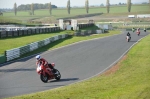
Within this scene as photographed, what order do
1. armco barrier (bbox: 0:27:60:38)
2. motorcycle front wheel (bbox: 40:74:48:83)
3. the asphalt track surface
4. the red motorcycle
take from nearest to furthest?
the asphalt track surface
the red motorcycle
motorcycle front wheel (bbox: 40:74:48:83)
armco barrier (bbox: 0:27:60:38)

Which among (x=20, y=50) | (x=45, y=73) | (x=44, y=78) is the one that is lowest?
(x=44, y=78)

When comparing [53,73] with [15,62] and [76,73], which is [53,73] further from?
[15,62]

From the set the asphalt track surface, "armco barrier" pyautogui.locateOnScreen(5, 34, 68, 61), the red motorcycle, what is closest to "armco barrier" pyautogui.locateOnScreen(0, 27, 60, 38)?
"armco barrier" pyautogui.locateOnScreen(5, 34, 68, 61)

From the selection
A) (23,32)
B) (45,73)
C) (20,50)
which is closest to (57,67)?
(45,73)

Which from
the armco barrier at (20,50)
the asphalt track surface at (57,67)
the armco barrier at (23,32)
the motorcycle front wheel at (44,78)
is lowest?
the asphalt track surface at (57,67)

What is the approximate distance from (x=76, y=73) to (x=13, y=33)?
2595 centimetres

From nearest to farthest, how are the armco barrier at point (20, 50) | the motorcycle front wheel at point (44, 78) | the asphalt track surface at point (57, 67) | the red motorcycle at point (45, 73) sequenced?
the asphalt track surface at point (57, 67)
the red motorcycle at point (45, 73)
the motorcycle front wheel at point (44, 78)
the armco barrier at point (20, 50)

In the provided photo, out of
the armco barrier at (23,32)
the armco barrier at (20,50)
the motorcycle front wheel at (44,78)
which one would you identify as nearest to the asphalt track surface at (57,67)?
the motorcycle front wheel at (44,78)

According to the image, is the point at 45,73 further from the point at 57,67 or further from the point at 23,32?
the point at 23,32

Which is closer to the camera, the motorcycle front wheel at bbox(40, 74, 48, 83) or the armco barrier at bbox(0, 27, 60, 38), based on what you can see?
the motorcycle front wheel at bbox(40, 74, 48, 83)

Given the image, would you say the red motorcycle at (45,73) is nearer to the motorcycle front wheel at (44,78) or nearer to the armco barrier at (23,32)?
the motorcycle front wheel at (44,78)

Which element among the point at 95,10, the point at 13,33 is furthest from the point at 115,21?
the point at 13,33

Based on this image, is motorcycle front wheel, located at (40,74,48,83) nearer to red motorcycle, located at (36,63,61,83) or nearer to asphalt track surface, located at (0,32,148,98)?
red motorcycle, located at (36,63,61,83)

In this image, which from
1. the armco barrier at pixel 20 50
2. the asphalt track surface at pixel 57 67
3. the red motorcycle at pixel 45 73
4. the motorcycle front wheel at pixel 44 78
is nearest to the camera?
the asphalt track surface at pixel 57 67
